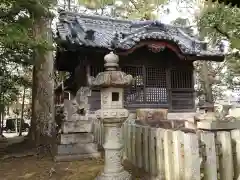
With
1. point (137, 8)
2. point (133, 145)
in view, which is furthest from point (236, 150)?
point (137, 8)

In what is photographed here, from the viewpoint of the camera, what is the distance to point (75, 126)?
7.77 metres

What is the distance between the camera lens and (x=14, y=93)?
11.1m

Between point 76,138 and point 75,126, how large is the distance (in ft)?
1.21

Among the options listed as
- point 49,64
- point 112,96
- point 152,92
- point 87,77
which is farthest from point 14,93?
point 112,96

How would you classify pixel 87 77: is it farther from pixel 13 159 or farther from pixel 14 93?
pixel 13 159

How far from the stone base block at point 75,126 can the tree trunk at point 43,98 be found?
7.35 feet

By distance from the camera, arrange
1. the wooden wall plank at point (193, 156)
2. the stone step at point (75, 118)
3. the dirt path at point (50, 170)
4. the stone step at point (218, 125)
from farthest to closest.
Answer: the stone step at point (75, 118) < the stone step at point (218, 125) < the dirt path at point (50, 170) < the wooden wall plank at point (193, 156)

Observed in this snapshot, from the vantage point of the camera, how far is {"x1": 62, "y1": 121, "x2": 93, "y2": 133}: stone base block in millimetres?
7684

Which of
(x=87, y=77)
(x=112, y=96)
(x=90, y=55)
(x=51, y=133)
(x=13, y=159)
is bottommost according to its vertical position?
(x=13, y=159)

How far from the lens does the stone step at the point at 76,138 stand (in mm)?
7625

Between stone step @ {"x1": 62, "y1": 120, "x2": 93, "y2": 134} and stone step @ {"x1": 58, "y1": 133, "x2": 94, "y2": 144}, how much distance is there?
132 millimetres

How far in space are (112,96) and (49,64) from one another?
6047 mm

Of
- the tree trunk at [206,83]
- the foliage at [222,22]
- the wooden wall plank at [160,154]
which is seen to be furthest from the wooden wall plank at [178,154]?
the tree trunk at [206,83]

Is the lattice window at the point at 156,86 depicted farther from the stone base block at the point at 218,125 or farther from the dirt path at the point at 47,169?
the dirt path at the point at 47,169
